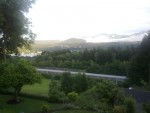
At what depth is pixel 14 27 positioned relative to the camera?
1594 inches

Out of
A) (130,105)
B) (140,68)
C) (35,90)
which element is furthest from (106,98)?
(140,68)

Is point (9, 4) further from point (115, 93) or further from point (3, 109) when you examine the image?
point (115, 93)

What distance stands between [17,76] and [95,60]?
171 feet

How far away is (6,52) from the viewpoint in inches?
1684

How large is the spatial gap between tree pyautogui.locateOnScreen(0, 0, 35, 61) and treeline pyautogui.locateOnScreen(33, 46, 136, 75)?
3201 cm

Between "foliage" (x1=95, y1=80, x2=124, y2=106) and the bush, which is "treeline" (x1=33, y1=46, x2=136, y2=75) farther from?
the bush

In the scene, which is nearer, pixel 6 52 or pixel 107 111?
pixel 107 111

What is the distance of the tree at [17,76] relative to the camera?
33375 mm

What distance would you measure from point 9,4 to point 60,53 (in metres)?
63.1

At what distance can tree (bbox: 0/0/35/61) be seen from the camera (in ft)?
129

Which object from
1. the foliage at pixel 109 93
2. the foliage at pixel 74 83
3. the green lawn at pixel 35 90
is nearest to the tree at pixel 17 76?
the green lawn at pixel 35 90

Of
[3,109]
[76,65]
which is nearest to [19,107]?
[3,109]

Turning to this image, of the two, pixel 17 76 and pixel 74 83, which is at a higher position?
pixel 17 76

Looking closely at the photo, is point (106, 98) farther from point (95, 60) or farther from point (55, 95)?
point (95, 60)
